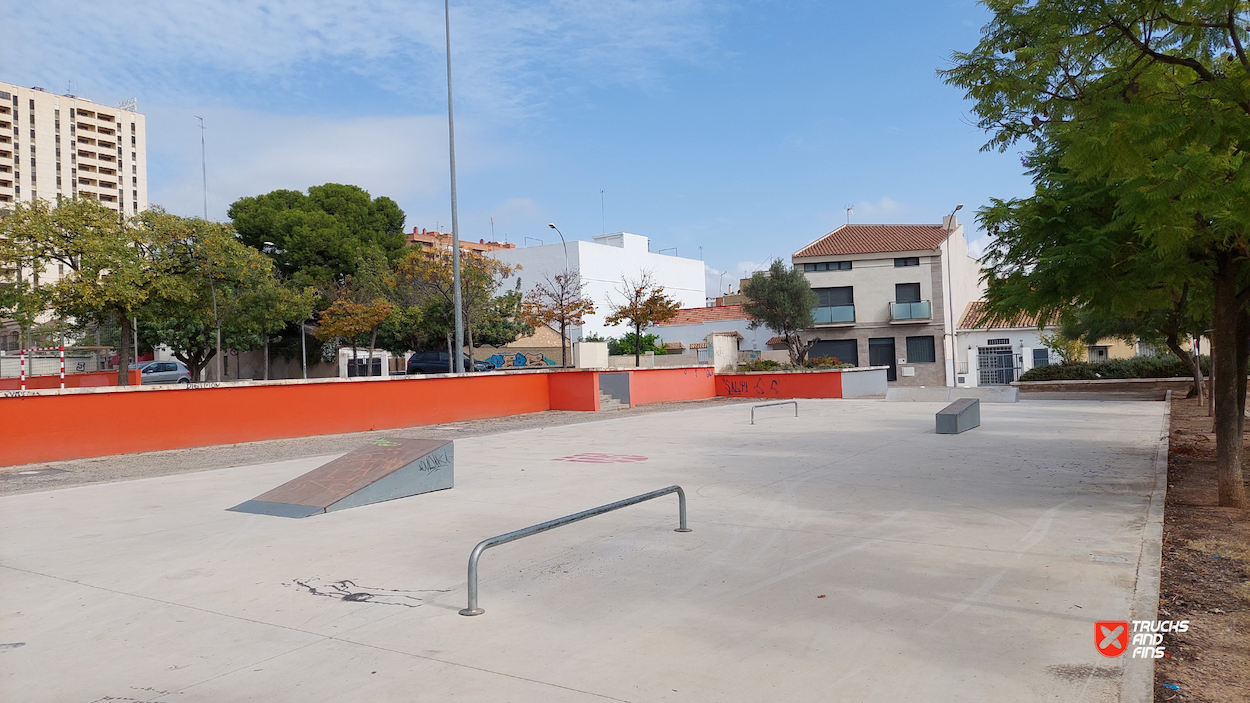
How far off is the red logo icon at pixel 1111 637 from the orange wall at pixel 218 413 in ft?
55.7

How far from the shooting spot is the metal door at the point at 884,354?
44750mm

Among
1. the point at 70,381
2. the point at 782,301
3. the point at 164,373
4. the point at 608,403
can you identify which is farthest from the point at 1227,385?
the point at 164,373

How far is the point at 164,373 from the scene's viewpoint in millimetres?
41938

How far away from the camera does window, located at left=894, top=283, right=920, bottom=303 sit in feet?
146

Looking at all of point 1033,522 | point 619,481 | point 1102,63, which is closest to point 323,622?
point 619,481

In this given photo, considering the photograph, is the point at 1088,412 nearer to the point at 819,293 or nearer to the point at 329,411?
the point at 329,411

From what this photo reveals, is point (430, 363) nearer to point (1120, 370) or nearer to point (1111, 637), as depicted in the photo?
point (1120, 370)

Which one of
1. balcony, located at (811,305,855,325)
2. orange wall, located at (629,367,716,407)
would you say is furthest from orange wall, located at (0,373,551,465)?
balcony, located at (811,305,855,325)

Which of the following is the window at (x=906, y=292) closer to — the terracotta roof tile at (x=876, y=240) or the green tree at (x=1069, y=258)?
the terracotta roof tile at (x=876, y=240)

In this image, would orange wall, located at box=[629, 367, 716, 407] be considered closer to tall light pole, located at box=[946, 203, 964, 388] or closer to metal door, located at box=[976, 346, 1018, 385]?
→ tall light pole, located at box=[946, 203, 964, 388]

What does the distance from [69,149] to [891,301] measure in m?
103

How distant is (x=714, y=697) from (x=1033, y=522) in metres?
5.25

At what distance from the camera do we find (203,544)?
7.53 meters

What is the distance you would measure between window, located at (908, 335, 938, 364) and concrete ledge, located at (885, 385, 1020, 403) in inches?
602
